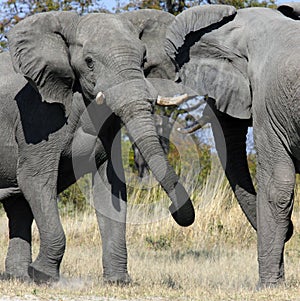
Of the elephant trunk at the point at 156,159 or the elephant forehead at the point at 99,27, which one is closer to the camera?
the elephant trunk at the point at 156,159

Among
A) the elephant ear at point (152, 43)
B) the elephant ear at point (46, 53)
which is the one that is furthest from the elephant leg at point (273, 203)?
the elephant ear at point (46, 53)

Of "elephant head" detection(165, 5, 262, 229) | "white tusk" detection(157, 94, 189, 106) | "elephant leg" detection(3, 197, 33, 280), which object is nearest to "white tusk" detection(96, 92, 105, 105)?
"white tusk" detection(157, 94, 189, 106)

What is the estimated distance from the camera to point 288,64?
7730 mm

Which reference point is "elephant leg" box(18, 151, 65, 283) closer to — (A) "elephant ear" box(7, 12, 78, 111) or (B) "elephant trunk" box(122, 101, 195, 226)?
(A) "elephant ear" box(7, 12, 78, 111)

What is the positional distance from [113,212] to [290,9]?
2437 mm

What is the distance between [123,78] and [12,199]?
2.48 metres

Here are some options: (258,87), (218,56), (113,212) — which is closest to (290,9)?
→ (218,56)

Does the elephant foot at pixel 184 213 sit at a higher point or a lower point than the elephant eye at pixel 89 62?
lower

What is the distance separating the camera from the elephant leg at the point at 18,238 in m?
9.73

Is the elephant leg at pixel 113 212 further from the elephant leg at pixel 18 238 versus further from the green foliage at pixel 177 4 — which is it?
the green foliage at pixel 177 4

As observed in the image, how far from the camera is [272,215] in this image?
26.7 feet

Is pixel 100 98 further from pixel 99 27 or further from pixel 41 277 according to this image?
pixel 41 277

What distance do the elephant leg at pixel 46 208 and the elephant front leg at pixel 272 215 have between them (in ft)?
5.76

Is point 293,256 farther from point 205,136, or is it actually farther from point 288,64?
point 205,136
